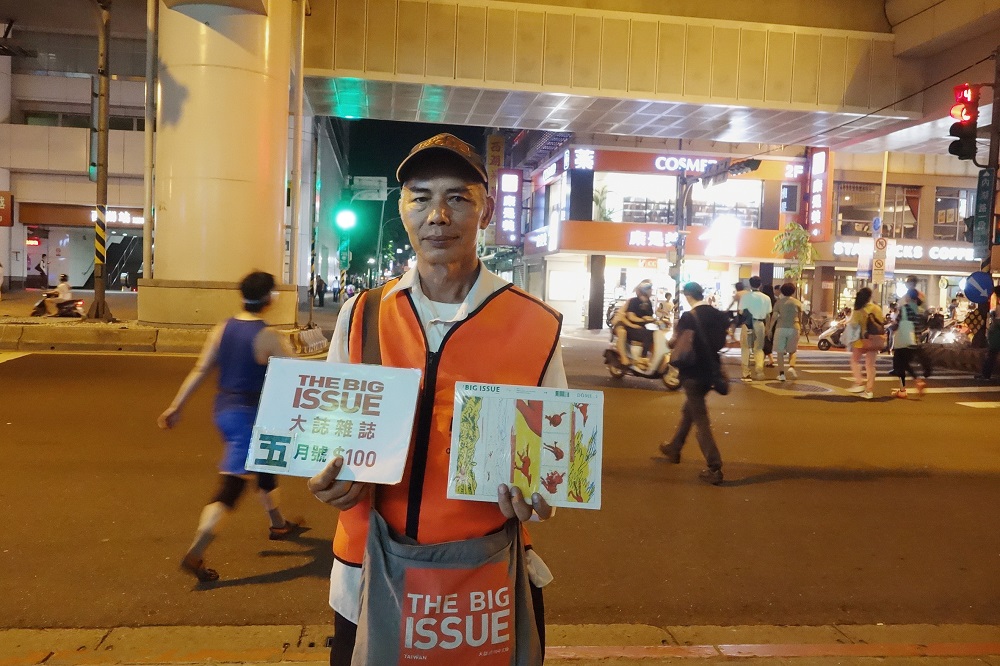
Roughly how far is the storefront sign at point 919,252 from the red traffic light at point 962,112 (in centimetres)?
1999

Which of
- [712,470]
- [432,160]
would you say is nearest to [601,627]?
[432,160]

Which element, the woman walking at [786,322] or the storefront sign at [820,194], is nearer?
the woman walking at [786,322]

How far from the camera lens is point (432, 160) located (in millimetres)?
2119

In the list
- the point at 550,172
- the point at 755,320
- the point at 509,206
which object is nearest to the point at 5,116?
the point at 509,206

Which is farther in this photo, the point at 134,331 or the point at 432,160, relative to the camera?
the point at 134,331

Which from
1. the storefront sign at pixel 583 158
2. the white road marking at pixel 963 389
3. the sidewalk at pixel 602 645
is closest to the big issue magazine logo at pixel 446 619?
the sidewalk at pixel 602 645

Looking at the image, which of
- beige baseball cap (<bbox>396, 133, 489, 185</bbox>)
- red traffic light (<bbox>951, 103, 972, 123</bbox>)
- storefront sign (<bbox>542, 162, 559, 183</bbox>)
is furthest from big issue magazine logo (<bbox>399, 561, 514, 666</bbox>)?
storefront sign (<bbox>542, 162, 559, 183</bbox>)

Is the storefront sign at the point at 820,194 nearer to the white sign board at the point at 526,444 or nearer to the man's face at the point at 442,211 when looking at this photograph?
the man's face at the point at 442,211

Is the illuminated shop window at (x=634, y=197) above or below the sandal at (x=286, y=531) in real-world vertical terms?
above

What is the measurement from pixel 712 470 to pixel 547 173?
1229 inches

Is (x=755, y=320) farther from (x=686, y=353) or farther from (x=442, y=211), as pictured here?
(x=442, y=211)

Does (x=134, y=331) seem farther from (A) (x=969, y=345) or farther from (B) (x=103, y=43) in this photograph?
(A) (x=969, y=345)

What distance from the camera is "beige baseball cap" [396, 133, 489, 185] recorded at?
81.4 inches

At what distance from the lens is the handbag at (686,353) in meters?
7.43
